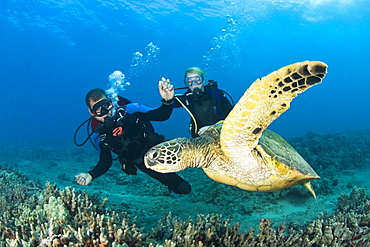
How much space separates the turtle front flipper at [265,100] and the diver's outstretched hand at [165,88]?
1.32 metres

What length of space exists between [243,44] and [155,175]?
64360mm

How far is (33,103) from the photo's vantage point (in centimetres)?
11756

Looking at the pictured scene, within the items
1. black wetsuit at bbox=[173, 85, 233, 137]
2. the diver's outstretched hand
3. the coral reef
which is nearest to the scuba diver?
black wetsuit at bbox=[173, 85, 233, 137]

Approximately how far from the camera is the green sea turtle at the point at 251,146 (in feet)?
6.40

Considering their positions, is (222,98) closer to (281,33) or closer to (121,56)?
(281,33)

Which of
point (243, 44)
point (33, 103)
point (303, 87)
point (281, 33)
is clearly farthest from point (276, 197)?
point (33, 103)

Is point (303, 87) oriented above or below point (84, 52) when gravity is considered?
below

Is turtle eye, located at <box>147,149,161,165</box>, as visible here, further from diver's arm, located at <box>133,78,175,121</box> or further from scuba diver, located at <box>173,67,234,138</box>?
scuba diver, located at <box>173,67,234,138</box>

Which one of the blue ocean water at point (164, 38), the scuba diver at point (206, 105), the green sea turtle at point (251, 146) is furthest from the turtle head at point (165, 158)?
the blue ocean water at point (164, 38)

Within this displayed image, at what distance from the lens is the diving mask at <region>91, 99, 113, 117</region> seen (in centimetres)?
383

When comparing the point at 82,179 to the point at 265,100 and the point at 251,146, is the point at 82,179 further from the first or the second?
the point at 265,100

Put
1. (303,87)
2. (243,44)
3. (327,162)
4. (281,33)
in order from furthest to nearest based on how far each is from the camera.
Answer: (243,44) → (281,33) → (327,162) → (303,87)

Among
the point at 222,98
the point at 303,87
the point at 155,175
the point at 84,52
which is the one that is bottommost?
the point at 155,175

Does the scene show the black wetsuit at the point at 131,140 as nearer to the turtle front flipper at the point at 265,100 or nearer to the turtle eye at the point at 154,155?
the turtle eye at the point at 154,155
